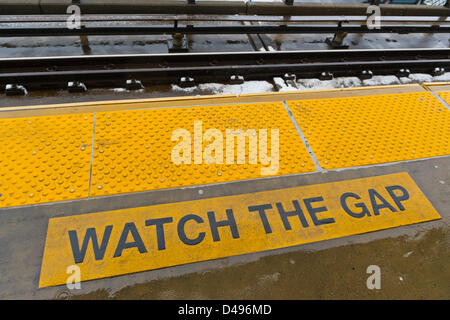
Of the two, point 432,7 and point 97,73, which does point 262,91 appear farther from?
point 432,7

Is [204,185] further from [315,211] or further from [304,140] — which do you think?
[304,140]

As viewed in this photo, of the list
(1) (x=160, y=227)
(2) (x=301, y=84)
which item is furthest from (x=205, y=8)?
(1) (x=160, y=227)

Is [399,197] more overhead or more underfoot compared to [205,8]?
more underfoot

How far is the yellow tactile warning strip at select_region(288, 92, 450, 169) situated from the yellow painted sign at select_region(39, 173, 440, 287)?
0.45 metres

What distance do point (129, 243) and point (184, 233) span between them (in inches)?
19.9

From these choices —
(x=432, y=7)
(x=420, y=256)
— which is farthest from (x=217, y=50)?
(x=432, y=7)

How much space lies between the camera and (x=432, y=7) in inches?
246

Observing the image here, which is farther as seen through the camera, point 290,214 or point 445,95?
point 445,95

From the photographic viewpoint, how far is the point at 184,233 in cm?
280

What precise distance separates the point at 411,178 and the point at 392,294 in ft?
4.99

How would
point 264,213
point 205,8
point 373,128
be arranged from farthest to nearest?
point 205,8 → point 373,128 → point 264,213

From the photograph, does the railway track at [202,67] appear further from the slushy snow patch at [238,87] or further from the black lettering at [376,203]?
the black lettering at [376,203]

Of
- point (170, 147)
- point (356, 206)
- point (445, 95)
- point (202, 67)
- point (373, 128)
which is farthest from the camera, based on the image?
point (445, 95)

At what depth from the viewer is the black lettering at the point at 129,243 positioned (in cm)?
266
